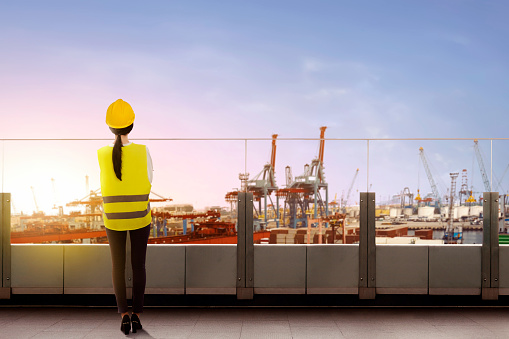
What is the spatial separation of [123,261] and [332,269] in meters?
1.97

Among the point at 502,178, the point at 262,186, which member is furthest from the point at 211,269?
the point at 502,178

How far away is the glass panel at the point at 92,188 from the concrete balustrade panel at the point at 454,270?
6.46 ft

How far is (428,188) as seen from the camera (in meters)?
4.34

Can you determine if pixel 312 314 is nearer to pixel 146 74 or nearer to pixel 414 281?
pixel 414 281

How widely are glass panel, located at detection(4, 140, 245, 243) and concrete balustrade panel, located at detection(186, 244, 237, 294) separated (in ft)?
0.38

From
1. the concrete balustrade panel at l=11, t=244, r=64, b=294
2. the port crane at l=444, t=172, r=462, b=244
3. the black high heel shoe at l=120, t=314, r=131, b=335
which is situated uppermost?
the port crane at l=444, t=172, r=462, b=244

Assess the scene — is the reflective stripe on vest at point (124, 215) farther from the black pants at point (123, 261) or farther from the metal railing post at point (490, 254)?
the metal railing post at point (490, 254)

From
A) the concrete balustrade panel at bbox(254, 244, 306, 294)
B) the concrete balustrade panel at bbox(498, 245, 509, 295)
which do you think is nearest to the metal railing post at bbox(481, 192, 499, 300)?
the concrete balustrade panel at bbox(498, 245, 509, 295)

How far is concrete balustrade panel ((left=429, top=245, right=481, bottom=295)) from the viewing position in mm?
4016

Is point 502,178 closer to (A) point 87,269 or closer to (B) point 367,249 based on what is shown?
(B) point 367,249

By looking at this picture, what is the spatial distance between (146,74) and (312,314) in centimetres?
6509

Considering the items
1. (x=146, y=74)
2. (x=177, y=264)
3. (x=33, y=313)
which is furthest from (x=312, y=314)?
(x=146, y=74)

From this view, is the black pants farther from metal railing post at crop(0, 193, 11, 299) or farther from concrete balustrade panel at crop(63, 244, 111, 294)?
metal railing post at crop(0, 193, 11, 299)

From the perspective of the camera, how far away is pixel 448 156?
175 inches
